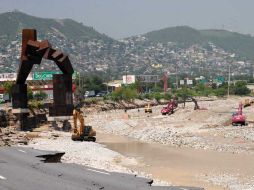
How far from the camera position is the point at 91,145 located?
5053cm

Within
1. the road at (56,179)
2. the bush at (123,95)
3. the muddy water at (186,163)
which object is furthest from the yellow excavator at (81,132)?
the bush at (123,95)

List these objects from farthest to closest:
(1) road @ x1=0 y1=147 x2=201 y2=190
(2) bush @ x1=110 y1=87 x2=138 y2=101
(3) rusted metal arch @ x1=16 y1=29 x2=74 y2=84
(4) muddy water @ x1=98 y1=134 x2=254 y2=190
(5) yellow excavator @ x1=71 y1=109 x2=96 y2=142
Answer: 1. (2) bush @ x1=110 y1=87 x2=138 y2=101
2. (3) rusted metal arch @ x1=16 y1=29 x2=74 y2=84
3. (5) yellow excavator @ x1=71 y1=109 x2=96 y2=142
4. (4) muddy water @ x1=98 y1=134 x2=254 y2=190
5. (1) road @ x1=0 y1=147 x2=201 y2=190

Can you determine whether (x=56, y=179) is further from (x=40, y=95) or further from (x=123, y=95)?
(x=123, y=95)

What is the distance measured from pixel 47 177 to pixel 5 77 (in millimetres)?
146630

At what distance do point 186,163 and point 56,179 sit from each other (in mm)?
18486

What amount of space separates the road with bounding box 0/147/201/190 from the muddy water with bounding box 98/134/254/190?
6.06 metres

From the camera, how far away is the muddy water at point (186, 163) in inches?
1325

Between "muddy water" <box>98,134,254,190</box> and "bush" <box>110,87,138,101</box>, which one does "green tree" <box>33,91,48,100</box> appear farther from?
"muddy water" <box>98,134,254,190</box>

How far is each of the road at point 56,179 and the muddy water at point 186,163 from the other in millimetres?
6065

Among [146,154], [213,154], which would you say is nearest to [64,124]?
[146,154]

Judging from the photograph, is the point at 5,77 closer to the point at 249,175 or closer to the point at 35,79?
the point at 35,79

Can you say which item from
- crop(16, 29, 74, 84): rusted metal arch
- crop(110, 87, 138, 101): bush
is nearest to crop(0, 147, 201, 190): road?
crop(16, 29, 74, 84): rusted metal arch

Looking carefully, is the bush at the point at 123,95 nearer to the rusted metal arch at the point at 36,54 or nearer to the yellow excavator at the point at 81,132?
the rusted metal arch at the point at 36,54

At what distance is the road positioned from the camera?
2234 cm
